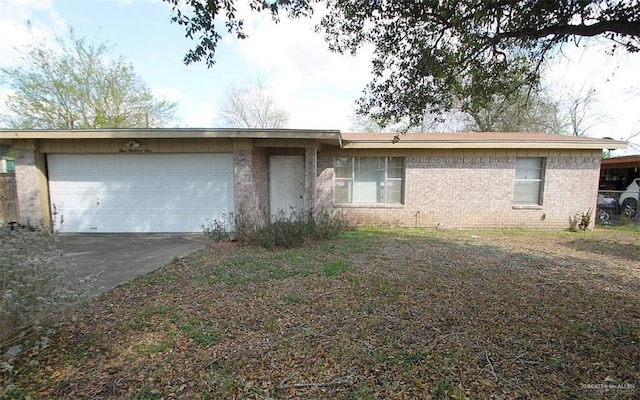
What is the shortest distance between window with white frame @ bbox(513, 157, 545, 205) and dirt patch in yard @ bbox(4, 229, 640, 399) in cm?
454

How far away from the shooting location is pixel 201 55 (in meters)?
4.14

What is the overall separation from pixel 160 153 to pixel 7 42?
1218 centimetres

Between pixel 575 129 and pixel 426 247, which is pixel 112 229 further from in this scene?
pixel 575 129

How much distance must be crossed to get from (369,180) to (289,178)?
A: 263 centimetres

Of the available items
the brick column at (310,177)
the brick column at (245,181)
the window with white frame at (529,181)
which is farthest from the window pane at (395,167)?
the brick column at (245,181)

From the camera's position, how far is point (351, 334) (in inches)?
113

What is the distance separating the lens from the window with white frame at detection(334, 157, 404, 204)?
942 cm

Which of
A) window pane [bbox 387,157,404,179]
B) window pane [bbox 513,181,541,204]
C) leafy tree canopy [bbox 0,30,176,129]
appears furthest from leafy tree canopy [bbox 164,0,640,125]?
leafy tree canopy [bbox 0,30,176,129]

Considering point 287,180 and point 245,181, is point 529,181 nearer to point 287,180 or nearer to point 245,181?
point 287,180

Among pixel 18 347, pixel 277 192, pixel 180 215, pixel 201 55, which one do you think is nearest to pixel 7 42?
pixel 180 215

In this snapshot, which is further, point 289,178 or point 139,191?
point 289,178

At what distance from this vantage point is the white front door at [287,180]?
358 inches

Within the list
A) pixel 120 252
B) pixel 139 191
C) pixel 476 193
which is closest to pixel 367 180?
pixel 476 193

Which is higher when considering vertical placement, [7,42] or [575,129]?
[7,42]
